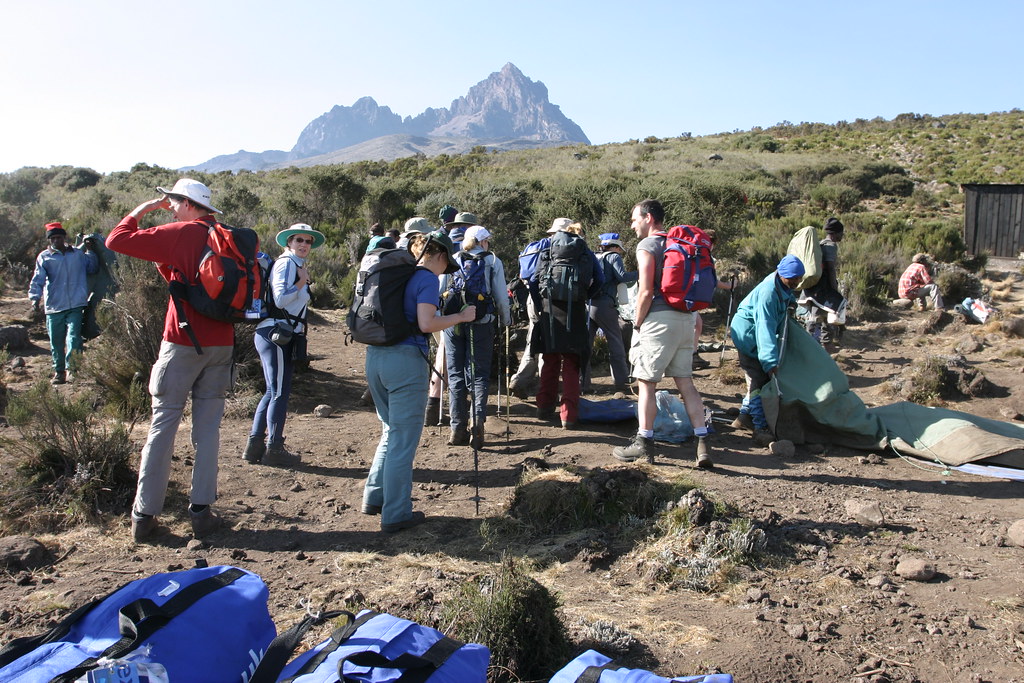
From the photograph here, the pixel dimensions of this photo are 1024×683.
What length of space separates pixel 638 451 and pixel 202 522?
9.78ft

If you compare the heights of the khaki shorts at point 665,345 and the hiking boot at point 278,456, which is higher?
the khaki shorts at point 665,345

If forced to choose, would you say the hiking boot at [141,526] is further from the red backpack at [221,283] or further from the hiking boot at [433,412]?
the hiking boot at [433,412]

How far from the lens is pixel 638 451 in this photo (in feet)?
18.3

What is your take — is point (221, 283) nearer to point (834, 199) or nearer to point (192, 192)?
point (192, 192)

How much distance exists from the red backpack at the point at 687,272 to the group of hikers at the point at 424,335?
81 mm

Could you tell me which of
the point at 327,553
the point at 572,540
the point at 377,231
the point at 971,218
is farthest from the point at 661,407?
the point at 971,218

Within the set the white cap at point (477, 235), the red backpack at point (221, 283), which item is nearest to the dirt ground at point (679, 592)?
the red backpack at point (221, 283)

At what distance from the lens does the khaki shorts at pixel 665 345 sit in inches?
213

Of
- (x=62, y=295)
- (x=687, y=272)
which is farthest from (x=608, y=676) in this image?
(x=62, y=295)

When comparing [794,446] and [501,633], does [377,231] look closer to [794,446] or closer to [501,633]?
[794,446]

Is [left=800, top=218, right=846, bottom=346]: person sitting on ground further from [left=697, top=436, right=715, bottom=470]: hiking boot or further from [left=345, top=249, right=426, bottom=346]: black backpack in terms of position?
[left=345, top=249, right=426, bottom=346]: black backpack

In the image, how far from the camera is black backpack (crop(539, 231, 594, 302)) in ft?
21.8

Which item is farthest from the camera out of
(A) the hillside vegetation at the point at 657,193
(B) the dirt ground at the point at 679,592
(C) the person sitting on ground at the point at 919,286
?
(A) the hillside vegetation at the point at 657,193

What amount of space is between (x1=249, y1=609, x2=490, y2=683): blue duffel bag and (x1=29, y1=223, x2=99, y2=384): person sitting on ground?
7313 millimetres
